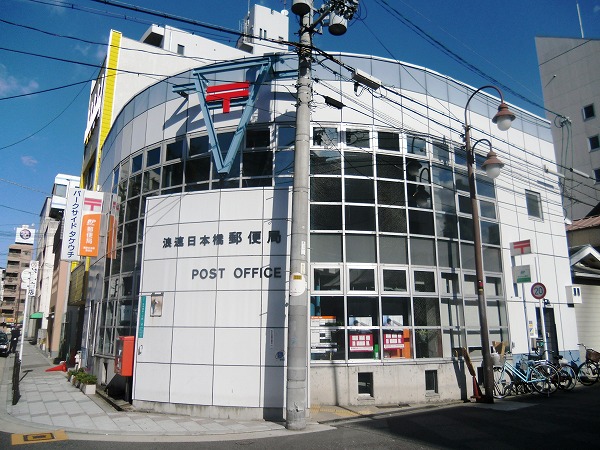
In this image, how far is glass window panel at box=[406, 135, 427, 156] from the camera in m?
13.8

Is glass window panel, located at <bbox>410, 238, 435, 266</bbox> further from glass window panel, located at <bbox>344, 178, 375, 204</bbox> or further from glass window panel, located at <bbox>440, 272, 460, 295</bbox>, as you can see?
glass window panel, located at <bbox>344, 178, 375, 204</bbox>

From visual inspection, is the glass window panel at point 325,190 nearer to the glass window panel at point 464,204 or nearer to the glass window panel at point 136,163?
the glass window panel at point 464,204

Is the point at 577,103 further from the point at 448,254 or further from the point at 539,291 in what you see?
the point at 448,254

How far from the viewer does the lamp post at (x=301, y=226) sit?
902cm

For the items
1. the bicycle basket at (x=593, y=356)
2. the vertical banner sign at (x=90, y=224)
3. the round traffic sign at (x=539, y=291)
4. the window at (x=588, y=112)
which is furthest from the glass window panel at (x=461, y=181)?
the window at (x=588, y=112)

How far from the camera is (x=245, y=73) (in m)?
13.2

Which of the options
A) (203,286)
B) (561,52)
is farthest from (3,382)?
(561,52)

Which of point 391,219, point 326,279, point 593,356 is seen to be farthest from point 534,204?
point 326,279

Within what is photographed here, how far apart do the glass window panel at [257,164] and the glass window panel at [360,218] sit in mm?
2603

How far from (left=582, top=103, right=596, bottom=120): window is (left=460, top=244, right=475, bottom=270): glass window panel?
24.2m

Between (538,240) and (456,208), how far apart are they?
5.04 m

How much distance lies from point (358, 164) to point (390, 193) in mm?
1317

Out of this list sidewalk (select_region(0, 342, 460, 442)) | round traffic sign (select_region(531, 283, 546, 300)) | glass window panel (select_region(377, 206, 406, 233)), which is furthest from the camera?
round traffic sign (select_region(531, 283, 546, 300))

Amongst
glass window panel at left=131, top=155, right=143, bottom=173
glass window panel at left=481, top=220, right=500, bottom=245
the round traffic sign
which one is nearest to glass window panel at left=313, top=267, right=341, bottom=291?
glass window panel at left=481, top=220, right=500, bottom=245
